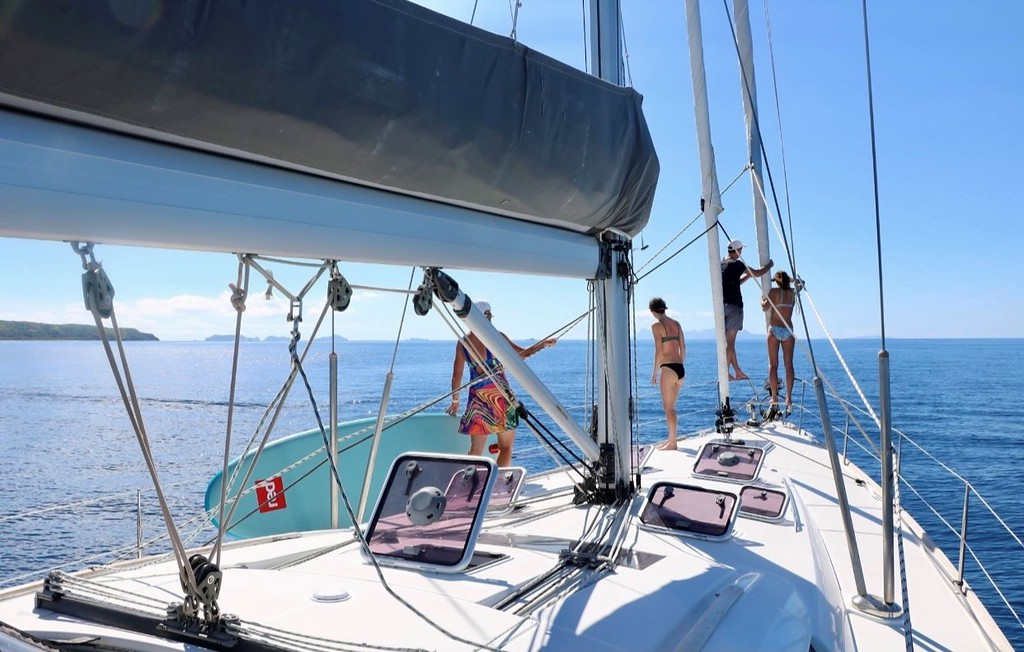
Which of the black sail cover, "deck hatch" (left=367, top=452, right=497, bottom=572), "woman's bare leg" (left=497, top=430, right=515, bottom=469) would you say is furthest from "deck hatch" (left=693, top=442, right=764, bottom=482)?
the black sail cover

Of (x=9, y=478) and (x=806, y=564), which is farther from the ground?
(x=806, y=564)

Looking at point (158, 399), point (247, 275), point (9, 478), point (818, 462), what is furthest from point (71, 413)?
point (247, 275)

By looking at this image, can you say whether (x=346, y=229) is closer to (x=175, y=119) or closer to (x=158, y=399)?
(x=175, y=119)

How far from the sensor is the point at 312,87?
6.65 feet

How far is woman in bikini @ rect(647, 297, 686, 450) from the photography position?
24.2ft

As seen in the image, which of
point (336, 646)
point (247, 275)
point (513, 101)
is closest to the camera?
point (336, 646)

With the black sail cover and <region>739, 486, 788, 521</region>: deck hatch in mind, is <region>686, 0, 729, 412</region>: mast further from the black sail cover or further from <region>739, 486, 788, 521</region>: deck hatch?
the black sail cover

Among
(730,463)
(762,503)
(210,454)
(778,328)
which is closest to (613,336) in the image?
(762,503)

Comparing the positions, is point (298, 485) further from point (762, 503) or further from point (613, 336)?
point (762, 503)

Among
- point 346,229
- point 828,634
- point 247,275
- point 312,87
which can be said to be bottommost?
point 828,634

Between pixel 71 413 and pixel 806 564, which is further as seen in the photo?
pixel 71 413

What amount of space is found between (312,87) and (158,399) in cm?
3306

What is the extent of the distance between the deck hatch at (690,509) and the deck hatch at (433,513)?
1.17 meters

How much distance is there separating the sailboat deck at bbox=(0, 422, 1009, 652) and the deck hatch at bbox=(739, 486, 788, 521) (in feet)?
0.22
